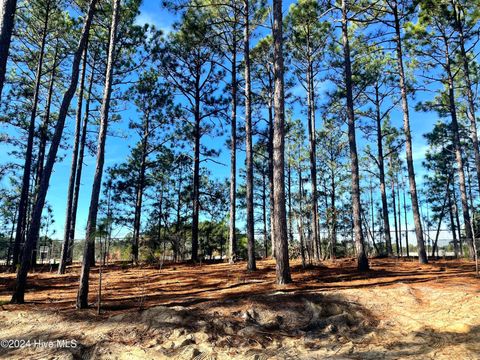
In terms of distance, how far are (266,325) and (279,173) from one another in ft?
11.7

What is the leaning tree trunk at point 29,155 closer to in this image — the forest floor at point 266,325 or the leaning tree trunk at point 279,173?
the forest floor at point 266,325

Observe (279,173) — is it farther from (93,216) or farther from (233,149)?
(233,149)

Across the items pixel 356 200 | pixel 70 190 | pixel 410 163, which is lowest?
pixel 356 200

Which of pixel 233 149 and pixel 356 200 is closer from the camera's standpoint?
pixel 356 200

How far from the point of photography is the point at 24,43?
13305 mm

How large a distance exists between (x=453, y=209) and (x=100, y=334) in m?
28.6

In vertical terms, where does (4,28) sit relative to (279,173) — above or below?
above

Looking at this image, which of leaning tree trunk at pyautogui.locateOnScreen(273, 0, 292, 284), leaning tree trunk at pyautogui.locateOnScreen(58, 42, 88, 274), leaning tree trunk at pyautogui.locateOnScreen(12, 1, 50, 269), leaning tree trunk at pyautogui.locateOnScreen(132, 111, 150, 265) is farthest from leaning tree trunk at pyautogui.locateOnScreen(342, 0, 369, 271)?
leaning tree trunk at pyautogui.locateOnScreen(12, 1, 50, 269)

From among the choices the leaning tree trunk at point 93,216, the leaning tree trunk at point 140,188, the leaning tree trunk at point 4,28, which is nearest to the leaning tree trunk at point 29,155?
the leaning tree trunk at point 140,188

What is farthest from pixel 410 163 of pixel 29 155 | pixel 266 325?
pixel 29 155

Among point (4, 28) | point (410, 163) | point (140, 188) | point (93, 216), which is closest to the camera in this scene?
point (4, 28)

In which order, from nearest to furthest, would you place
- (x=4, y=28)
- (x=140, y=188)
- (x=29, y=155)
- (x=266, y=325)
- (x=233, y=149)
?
(x=266, y=325), (x=4, y=28), (x=29, y=155), (x=233, y=149), (x=140, y=188)

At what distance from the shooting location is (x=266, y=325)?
15.7 feet

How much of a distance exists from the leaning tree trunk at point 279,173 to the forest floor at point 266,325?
632 millimetres
